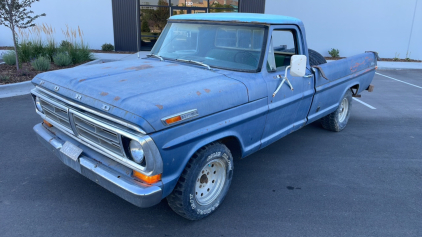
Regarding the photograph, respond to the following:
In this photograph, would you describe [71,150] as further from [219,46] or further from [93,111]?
[219,46]

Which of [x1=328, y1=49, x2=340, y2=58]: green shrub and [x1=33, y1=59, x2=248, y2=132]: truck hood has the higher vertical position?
[x1=33, y1=59, x2=248, y2=132]: truck hood

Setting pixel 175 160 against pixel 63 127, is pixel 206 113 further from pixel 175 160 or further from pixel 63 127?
pixel 63 127

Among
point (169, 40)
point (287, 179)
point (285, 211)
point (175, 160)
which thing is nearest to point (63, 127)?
point (175, 160)

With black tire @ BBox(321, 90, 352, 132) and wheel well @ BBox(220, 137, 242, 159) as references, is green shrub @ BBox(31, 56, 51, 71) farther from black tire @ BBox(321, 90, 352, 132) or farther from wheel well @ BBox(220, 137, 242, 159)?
black tire @ BBox(321, 90, 352, 132)

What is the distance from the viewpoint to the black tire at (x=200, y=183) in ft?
9.53

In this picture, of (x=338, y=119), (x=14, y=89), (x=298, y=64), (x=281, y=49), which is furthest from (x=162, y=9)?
(x=298, y=64)

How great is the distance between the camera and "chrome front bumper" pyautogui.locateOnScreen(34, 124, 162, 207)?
2.57 metres

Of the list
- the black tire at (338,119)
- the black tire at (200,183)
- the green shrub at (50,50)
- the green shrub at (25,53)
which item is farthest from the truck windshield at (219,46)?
the green shrub at (25,53)

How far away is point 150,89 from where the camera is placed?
2930mm

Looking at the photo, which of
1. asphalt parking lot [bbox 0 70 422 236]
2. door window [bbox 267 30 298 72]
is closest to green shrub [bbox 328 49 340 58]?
asphalt parking lot [bbox 0 70 422 236]

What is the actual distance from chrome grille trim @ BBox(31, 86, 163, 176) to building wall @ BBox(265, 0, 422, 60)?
13595 millimetres

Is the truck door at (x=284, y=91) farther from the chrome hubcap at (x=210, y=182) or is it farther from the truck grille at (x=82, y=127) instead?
the truck grille at (x=82, y=127)

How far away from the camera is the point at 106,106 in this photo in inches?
104

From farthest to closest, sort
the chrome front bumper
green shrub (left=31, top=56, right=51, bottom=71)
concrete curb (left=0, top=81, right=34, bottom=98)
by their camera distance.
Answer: green shrub (left=31, top=56, right=51, bottom=71), concrete curb (left=0, top=81, right=34, bottom=98), the chrome front bumper
